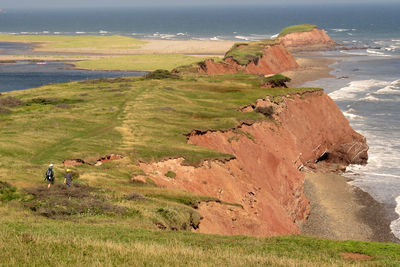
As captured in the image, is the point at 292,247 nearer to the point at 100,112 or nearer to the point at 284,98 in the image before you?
the point at 100,112

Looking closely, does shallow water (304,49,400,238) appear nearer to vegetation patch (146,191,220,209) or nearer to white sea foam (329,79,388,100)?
white sea foam (329,79,388,100)

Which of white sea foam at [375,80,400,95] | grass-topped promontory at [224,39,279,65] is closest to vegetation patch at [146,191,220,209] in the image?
white sea foam at [375,80,400,95]

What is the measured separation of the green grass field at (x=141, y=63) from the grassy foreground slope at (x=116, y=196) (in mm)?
68919

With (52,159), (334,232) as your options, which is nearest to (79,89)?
(52,159)

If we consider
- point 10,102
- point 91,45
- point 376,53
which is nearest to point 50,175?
point 10,102

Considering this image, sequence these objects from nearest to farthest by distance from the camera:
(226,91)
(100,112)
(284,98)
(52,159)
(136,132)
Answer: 1. (52,159)
2. (136,132)
3. (100,112)
4. (284,98)
5. (226,91)

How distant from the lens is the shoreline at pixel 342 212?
3828 cm

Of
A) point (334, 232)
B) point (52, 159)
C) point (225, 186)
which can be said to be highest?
point (52, 159)

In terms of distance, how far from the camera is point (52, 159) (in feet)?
110

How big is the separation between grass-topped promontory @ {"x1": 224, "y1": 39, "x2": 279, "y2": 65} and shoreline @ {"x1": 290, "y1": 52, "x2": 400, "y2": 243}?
6134 cm

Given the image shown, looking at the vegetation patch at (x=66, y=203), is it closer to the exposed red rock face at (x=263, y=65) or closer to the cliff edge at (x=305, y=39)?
the exposed red rock face at (x=263, y=65)

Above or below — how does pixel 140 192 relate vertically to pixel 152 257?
below

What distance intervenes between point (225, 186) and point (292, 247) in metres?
13.4

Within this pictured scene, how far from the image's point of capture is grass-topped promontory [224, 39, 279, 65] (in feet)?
367
